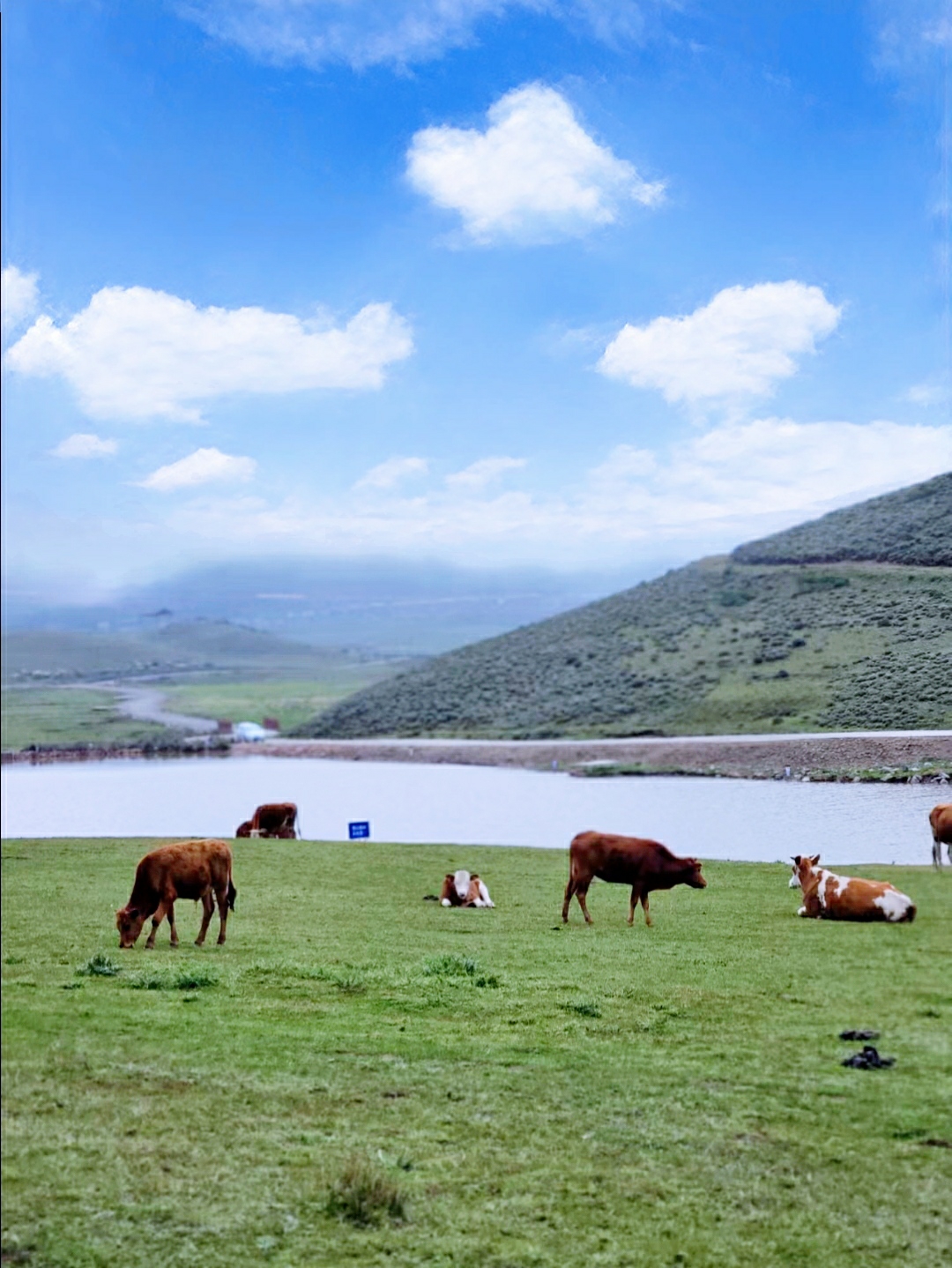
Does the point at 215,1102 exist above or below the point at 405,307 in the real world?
below

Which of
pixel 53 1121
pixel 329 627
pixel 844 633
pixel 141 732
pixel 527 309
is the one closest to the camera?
pixel 53 1121

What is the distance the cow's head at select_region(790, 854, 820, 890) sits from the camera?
4152mm

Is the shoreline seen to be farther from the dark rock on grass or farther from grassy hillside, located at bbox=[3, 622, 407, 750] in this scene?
grassy hillside, located at bbox=[3, 622, 407, 750]

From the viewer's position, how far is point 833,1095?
3670 millimetres

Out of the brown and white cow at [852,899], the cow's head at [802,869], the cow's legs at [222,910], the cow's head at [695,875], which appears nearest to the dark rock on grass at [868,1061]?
the brown and white cow at [852,899]

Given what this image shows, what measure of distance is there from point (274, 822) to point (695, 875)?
2.95 m

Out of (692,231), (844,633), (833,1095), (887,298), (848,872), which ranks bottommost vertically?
(833,1095)

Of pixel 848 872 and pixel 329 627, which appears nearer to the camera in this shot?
pixel 848 872

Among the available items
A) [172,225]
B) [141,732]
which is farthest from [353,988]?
[141,732]

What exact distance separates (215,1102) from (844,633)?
2.53 metres

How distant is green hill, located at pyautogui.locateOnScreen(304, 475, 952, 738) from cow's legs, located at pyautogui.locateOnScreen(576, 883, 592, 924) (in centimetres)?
70

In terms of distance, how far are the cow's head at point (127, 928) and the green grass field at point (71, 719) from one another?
10175 millimetres

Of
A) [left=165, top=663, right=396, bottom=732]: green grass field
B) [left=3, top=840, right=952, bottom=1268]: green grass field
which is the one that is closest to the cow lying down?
[left=3, top=840, right=952, bottom=1268]: green grass field

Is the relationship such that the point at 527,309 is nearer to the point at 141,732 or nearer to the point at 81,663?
the point at 81,663
